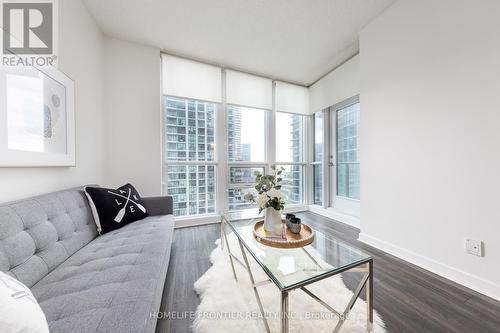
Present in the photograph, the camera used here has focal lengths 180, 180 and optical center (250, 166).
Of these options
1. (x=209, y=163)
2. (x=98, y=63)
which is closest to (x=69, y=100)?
(x=98, y=63)

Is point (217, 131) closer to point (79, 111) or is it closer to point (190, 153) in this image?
point (190, 153)

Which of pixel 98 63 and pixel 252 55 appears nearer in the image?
pixel 98 63

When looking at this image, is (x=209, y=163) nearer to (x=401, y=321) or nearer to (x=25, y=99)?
(x=25, y=99)

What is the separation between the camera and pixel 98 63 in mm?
2221

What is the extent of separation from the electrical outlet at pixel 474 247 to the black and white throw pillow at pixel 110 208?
2.85 metres

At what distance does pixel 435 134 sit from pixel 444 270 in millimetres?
1185

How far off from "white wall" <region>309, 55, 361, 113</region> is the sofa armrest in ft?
9.54

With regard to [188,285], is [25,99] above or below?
above

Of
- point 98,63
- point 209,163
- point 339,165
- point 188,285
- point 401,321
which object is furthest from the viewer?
point 339,165

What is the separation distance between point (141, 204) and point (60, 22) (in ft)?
5.75

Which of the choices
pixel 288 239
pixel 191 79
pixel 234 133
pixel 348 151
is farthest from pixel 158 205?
pixel 348 151

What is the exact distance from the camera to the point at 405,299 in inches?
50.4

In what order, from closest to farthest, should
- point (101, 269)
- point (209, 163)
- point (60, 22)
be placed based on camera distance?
point (101, 269)
point (60, 22)
point (209, 163)

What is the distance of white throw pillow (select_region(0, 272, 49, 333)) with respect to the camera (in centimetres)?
47
